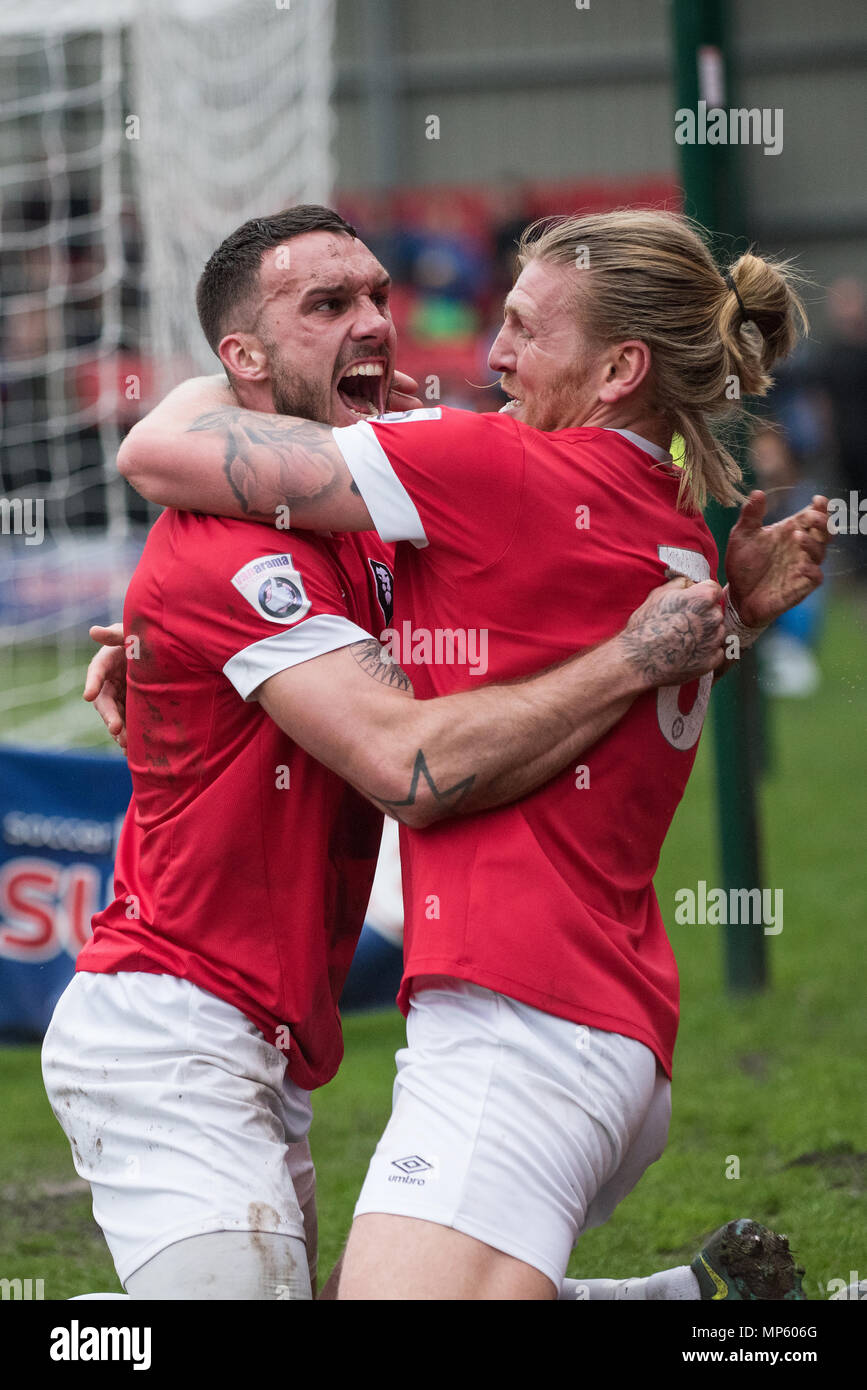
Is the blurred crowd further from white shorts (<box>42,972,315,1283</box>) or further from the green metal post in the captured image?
white shorts (<box>42,972,315,1283</box>)

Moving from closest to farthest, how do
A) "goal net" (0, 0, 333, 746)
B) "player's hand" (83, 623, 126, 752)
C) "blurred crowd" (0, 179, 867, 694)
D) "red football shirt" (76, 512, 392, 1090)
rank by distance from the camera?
"red football shirt" (76, 512, 392, 1090) < "player's hand" (83, 623, 126, 752) < "goal net" (0, 0, 333, 746) < "blurred crowd" (0, 179, 867, 694)

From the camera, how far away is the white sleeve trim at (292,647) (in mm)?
2580

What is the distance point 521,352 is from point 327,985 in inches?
47.0

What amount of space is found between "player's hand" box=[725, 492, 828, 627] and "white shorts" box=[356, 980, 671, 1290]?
979 millimetres

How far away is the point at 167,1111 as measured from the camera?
8.85 ft

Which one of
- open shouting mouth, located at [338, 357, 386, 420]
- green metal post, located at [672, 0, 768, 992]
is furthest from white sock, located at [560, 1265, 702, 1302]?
green metal post, located at [672, 0, 768, 992]

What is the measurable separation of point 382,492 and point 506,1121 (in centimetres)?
100

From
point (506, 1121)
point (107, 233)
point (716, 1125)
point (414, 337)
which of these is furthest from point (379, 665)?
point (414, 337)

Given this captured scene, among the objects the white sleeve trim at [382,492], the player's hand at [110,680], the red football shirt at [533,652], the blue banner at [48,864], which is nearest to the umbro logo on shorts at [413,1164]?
the red football shirt at [533,652]

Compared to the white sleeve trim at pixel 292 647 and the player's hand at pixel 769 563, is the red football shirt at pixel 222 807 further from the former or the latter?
the player's hand at pixel 769 563

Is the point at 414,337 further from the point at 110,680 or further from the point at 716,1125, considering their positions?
the point at 110,680

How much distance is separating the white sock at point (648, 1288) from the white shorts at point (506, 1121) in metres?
0.65

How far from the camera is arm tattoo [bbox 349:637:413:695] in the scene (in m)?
2.57
